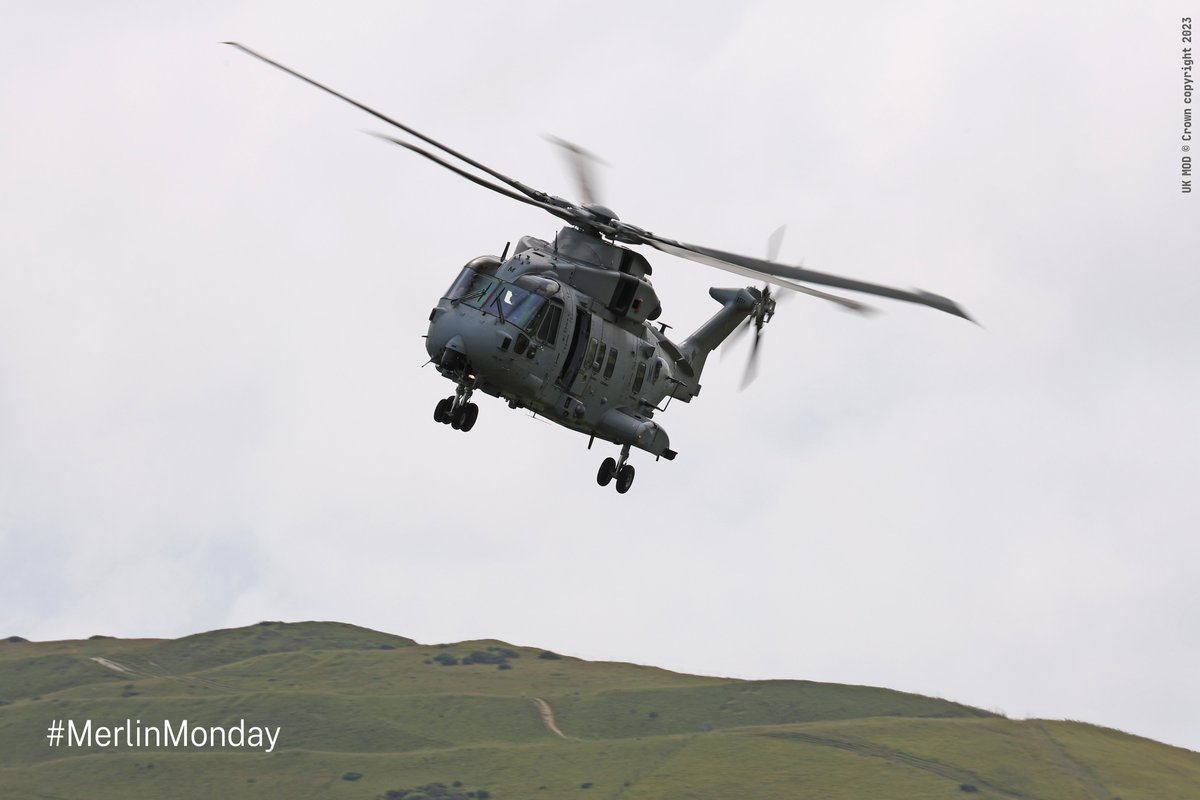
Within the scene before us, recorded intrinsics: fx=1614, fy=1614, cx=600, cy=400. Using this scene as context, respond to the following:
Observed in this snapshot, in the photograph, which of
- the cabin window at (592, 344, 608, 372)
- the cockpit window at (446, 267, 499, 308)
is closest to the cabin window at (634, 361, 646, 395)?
the cabin window at (592, 344, 608, 372)

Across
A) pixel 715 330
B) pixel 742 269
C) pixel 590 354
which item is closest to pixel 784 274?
pixel 742 269

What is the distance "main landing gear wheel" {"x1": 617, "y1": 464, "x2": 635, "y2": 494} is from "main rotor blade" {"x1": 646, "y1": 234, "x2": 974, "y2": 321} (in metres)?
8.05

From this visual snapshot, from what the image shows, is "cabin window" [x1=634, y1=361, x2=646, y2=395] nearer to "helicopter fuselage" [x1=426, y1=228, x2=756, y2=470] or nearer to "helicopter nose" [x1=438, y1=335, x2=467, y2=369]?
"helicopter fuselage" [x1=426, y1=228, x2=756, y2=470]

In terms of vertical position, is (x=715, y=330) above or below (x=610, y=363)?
above

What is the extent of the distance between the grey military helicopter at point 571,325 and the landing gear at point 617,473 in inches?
1.2

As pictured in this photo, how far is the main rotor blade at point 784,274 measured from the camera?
1387 inches

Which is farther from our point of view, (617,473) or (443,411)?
(617,473)

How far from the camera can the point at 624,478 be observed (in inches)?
2012

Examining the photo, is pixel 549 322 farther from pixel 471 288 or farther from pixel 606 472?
pixel 606 472

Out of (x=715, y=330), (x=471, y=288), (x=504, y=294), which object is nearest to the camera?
(x=504, y=294)

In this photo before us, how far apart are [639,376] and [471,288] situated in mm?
7358

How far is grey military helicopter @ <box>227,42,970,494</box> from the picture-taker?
44.7m

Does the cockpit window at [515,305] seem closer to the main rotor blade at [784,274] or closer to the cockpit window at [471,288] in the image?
the cockpit window at [471,288]

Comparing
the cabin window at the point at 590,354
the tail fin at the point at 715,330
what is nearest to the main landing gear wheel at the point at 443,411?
the cabin window at the point at 590,354
